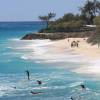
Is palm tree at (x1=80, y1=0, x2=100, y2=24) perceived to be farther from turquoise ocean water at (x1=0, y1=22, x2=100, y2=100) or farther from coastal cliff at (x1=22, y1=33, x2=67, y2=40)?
turquoise ocean water at (x1=0, y1=22, x2=100, y2=100)

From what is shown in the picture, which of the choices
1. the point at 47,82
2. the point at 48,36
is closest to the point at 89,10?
the point at 48,36

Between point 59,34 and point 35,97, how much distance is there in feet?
202

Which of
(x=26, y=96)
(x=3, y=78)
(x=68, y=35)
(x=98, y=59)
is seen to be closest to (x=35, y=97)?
(x=26, y=96)

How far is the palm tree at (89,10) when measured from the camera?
97938mm

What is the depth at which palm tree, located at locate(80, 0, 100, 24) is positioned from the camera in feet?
321

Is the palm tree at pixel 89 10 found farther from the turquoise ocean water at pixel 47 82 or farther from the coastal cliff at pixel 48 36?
the turquoise ocean water at pixel 47 82

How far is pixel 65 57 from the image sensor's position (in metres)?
51.7

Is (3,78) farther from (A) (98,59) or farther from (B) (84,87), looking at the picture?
(A) (98,59)

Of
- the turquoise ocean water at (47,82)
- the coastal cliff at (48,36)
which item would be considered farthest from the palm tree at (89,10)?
the turquoise ocean water at (47,82)

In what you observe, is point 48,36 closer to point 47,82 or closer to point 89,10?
point 89,10

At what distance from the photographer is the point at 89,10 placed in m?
98.1

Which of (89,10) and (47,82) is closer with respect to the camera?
(47,82)

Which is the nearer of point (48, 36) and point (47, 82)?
point (47, 82)

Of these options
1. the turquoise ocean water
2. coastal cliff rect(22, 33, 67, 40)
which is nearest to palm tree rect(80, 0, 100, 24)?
coastal cliff rect(22, 33, 67, 40)
